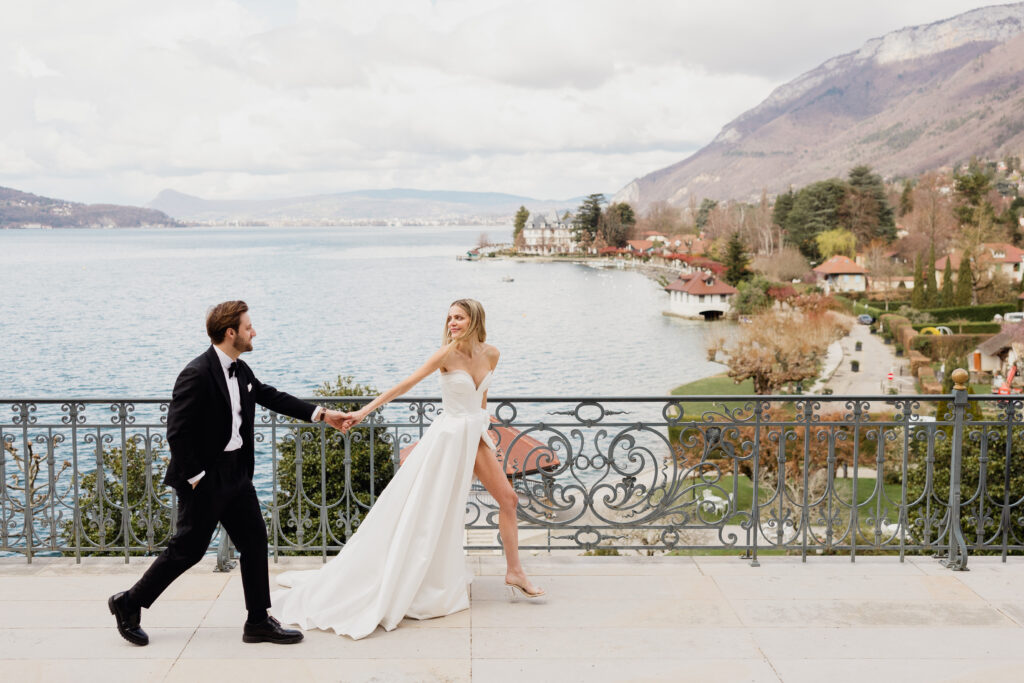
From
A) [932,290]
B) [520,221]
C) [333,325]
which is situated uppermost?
[520,221]

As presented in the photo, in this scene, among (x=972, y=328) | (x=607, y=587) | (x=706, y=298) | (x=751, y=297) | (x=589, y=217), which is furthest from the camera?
(x=589, y=217)

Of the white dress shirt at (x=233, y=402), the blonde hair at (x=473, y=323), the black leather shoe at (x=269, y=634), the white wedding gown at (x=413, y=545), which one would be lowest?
the black leather shoe at (x=269, y=634)

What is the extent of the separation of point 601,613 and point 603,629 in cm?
22

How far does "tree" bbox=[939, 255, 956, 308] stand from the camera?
65.7 m

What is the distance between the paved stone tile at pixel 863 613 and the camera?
447 cm

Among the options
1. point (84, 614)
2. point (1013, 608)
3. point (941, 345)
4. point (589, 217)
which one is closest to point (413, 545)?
point (84, 614)

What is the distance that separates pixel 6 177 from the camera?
7382 inches

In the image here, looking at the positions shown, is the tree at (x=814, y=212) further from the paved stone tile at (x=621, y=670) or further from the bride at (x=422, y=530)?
the paved stone tile at (x=621, y=670)

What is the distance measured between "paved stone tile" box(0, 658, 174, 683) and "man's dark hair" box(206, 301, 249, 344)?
5.09 feet

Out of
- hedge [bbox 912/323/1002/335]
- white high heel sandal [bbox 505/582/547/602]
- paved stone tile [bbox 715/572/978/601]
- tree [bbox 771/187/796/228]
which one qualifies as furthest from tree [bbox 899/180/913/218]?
white high heel sandal [bbox 505/582/547/602]

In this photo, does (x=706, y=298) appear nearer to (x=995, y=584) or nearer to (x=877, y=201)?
(x=877, y=201)

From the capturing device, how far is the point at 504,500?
15.3 ft

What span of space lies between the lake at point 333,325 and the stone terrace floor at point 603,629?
27703 millimetres

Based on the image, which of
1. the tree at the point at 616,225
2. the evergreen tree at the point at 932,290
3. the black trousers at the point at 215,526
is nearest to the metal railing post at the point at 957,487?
the black trousers at the point at 215,526
